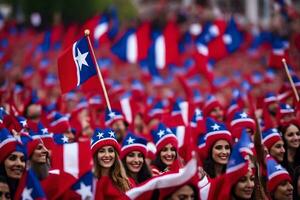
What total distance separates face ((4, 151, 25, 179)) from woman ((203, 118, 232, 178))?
2.57 meters

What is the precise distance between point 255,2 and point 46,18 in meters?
25.5

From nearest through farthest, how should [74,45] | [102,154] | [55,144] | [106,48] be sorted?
1. [102,154]
2. [55,144]
3. [74,45]
4. [106,48]

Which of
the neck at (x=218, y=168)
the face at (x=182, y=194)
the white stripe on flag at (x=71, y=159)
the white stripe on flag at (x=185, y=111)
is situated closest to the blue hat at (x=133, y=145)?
the white stripe on flag at (x=71, y=159)

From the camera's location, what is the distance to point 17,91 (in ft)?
55.5

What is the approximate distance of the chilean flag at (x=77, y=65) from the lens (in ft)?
35.2

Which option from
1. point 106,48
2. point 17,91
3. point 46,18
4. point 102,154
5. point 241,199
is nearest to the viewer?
point 241,199

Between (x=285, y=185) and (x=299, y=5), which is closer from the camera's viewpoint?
(x=285, y=185)

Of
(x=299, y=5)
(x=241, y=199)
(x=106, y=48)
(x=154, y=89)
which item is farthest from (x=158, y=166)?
(x=299, y=5)

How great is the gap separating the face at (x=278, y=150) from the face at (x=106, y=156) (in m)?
2.25

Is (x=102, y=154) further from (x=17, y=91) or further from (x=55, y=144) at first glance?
(x=17, y=91)

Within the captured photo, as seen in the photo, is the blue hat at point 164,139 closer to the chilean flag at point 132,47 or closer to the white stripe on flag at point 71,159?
the white stripe on flag at point 71,159

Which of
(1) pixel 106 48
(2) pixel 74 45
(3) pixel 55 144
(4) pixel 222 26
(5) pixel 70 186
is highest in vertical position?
(1) pixel 106 48

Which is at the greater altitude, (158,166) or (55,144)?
(55,144)

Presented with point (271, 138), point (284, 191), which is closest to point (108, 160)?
point (284, 191)
